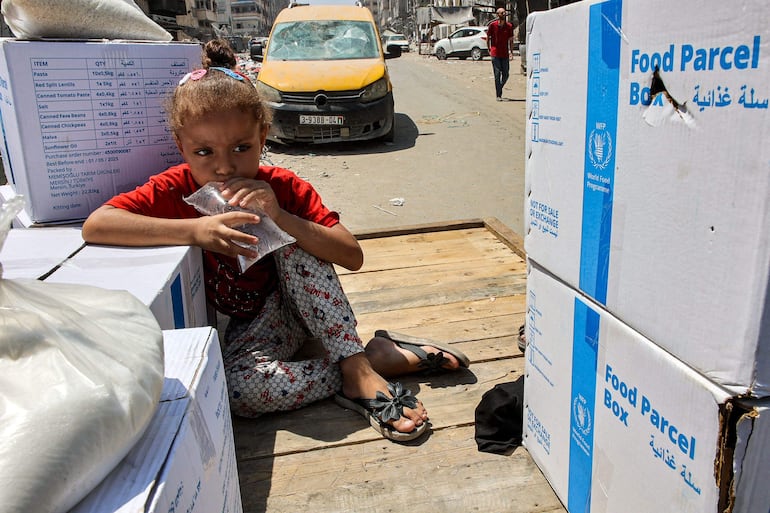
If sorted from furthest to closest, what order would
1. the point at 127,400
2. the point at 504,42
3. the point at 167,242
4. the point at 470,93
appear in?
the point at 470,93, the point at 504,42, the point at 167,242, the point at 127,400

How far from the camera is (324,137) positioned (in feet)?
26.6

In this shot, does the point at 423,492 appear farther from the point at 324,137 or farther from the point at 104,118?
the point at 324,137

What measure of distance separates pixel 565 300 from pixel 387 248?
6.58 feet

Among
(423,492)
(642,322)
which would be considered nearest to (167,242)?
(423,492)

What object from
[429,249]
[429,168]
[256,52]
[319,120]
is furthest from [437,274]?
[256,52]

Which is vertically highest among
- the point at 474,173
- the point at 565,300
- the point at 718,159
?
the point at 718,159

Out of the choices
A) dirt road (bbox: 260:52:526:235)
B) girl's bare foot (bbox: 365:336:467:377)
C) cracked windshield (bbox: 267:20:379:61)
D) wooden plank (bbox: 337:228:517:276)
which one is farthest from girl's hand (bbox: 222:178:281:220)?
cracked windshield (bbox: 267:20:379:61)

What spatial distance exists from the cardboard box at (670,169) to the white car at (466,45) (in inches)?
1044

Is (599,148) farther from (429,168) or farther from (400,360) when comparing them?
(429,168)

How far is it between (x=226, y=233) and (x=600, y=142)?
1.03 meters

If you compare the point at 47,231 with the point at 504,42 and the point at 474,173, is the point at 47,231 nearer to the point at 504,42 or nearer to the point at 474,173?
the point at 474,173

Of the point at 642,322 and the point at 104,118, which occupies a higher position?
the point at 104,118

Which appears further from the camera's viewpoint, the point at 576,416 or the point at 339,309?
the point at 339,309

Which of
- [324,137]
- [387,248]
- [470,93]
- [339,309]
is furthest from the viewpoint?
[470,93]
